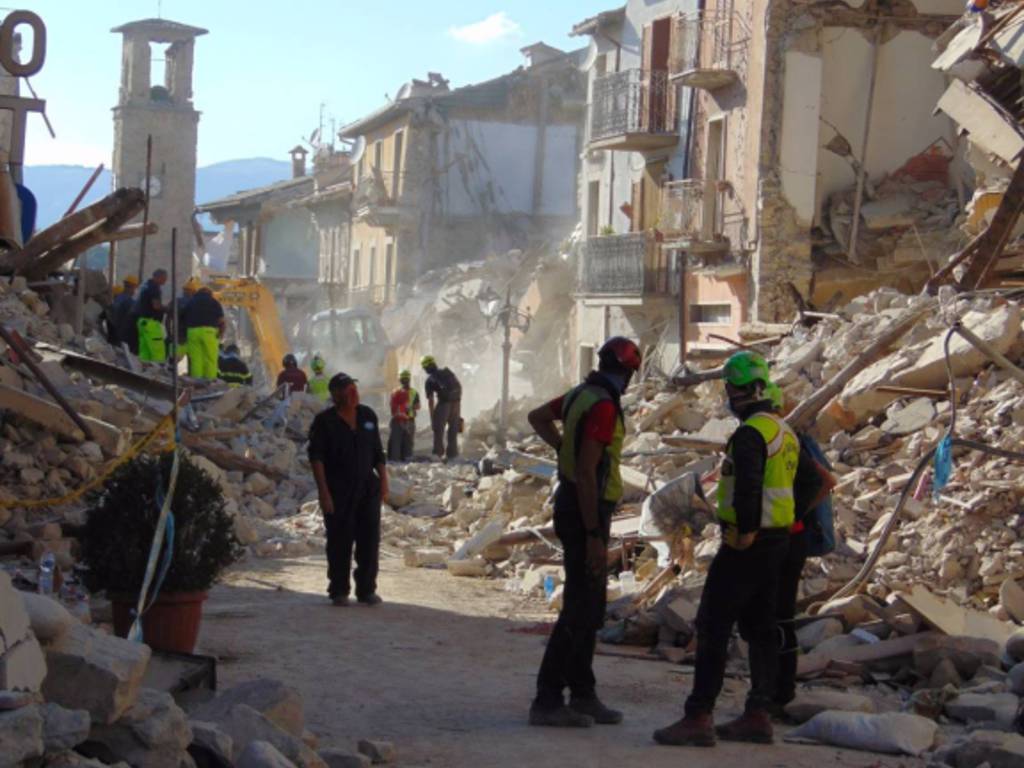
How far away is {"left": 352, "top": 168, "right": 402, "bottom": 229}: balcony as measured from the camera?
5541cm

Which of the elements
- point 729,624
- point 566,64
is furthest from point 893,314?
point 566,64

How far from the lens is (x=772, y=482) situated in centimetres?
798

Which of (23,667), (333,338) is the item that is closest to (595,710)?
(23,667)

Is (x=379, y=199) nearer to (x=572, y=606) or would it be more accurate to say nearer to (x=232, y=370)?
(x=232, y=370)

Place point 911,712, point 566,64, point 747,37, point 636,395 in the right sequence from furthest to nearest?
point 566,64 → point 747,37 → point 636,395 → point 911,712

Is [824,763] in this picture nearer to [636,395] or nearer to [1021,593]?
[1021,593]

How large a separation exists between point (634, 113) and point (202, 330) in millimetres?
16111

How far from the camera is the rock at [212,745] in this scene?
20.6ft

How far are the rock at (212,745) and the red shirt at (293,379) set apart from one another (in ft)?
67.2

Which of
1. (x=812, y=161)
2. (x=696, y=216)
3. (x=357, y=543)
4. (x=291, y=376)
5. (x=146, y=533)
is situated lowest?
(x=357, y=543)

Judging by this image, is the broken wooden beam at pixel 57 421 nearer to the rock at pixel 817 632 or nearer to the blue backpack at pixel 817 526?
the rock at pixel 817 632

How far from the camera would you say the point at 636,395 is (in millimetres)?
26609

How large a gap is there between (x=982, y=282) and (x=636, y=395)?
8986 millimetres

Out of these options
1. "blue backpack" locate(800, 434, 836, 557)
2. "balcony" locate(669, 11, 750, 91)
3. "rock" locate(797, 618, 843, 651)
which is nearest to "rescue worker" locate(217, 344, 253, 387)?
"balcony" locate(669, 11, 750, 91)
